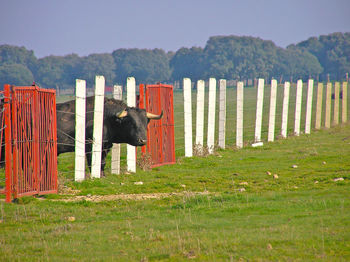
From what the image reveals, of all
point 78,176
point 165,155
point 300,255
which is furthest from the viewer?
point 165,155

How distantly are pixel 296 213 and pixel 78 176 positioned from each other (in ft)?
18.4

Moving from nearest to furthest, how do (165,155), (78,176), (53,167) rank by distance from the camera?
(53,167)
(78,176)
(165,155)

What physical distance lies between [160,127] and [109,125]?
7.96 feet

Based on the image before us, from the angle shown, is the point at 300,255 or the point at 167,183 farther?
the point at 167,183

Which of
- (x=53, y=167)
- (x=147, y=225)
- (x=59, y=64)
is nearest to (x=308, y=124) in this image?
(x=53, y=167)

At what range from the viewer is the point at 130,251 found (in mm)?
7121

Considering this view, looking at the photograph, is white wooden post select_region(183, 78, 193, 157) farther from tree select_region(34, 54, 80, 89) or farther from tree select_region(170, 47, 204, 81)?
tree select_region(34, 54, 80, 89)

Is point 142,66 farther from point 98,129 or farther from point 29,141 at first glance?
point 29,141

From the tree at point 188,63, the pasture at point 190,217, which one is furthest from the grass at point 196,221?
the tree at point 188,63

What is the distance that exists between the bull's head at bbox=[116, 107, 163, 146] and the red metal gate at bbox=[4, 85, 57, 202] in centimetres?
272

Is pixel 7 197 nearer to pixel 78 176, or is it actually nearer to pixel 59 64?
pixel 78 176

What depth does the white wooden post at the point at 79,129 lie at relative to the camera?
13.0 metres

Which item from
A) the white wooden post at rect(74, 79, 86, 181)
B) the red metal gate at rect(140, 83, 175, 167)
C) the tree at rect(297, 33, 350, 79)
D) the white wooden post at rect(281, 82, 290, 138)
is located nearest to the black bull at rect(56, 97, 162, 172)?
the white wooden post at rect(74, 79, 86, 181)

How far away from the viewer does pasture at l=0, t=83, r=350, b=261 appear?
6.99m
